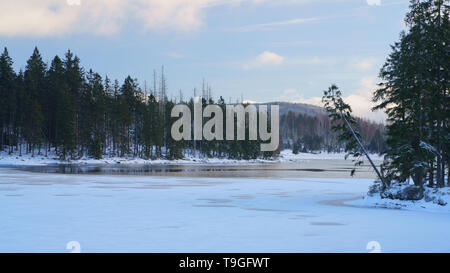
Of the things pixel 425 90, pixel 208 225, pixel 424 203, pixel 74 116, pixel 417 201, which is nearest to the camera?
pixel 208 225

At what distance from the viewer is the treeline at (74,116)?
70.8 meters

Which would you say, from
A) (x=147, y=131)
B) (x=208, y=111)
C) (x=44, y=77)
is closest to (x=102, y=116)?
(x=147, y=131)

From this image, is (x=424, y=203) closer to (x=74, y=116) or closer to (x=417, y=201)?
(x=417, y=201)

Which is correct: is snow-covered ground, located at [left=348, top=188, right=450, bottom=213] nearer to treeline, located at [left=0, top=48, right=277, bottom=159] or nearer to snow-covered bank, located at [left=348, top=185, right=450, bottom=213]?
snow-covered bank, located at [left=348, top=185, right=450, bottom=213]

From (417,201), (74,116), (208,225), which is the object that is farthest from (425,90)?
(74,116)

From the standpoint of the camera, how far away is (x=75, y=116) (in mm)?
74125

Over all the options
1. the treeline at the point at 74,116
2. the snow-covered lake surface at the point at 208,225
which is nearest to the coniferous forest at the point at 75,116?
the treeline at the point at 74,116

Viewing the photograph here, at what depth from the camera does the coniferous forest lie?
70875 millimetres

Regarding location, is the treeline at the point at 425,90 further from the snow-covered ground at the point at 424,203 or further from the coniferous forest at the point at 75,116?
the coniferous forest at the point at 75,116

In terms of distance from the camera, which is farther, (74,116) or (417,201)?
(74,116)

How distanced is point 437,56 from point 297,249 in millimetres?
14428

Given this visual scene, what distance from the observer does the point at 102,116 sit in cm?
8106

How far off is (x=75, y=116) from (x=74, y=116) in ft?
2.48
